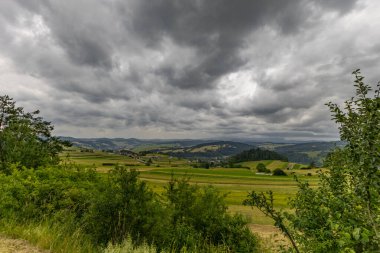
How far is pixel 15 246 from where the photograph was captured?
23.0 feet

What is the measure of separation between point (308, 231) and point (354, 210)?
0.96 meters

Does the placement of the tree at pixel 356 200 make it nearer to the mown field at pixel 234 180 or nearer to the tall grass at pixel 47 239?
the mown field at pixel 234 180

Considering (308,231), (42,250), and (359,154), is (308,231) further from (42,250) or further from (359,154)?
(42,250)

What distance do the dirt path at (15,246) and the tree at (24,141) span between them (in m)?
9.68

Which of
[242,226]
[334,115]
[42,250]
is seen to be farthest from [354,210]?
[242,226]

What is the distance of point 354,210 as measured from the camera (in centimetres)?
374

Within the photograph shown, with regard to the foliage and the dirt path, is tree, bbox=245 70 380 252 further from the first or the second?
the foliage

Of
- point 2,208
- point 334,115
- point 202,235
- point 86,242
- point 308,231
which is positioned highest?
point 334,115

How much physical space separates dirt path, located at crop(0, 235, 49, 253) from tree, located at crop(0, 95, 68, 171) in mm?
9676

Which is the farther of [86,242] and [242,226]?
[242,226]

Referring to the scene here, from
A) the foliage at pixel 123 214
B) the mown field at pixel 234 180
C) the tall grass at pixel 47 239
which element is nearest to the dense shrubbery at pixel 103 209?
the foliage at pixel 123 214

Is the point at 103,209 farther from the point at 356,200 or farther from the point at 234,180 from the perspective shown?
the point at 234,180

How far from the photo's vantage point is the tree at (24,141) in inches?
803

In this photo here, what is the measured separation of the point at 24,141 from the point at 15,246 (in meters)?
A: 19.8
